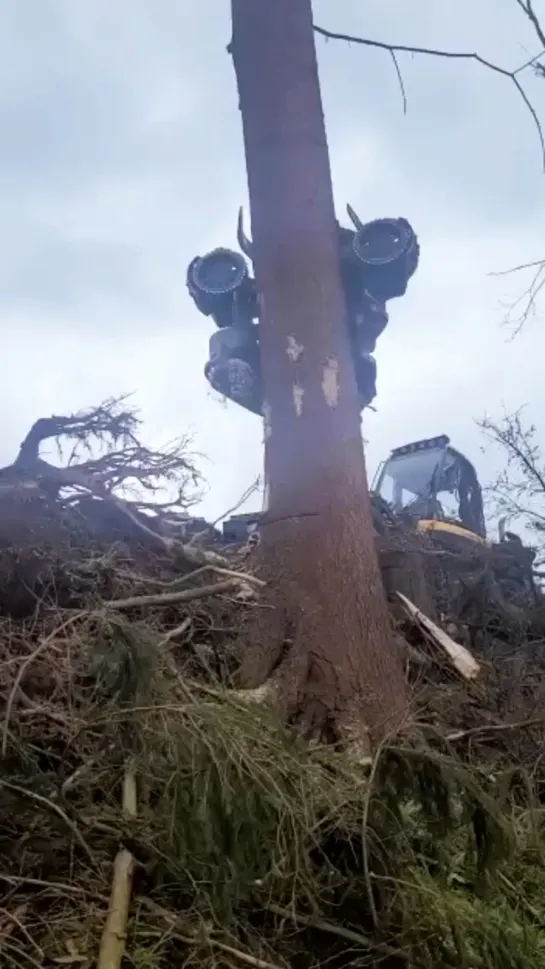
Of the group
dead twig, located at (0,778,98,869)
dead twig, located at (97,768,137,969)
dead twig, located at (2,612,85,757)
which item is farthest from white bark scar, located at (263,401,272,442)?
dead twig, located at (0,778,98,869)

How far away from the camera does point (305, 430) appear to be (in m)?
3.91

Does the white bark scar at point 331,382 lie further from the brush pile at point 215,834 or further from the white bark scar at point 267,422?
the brush pile at point 215,834

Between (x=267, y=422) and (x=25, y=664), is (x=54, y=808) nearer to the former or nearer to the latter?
(x=25, y=664)

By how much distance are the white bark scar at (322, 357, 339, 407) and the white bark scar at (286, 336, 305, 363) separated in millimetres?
127

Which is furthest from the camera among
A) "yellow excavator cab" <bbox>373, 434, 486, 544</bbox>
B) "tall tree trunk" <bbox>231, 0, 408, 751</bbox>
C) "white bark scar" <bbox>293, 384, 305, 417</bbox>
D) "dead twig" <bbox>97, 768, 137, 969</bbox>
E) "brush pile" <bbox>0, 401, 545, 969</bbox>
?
"yellow excavator cab" <bbox>373, 434, 486, 544</bbox>

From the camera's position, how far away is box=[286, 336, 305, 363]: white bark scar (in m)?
4.02

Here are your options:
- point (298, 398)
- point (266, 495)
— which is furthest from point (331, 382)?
point (266, 495)

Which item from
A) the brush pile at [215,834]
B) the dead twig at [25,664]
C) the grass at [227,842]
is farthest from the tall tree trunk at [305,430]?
the dead twig at [25,664]

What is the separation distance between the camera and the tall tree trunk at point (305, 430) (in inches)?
137

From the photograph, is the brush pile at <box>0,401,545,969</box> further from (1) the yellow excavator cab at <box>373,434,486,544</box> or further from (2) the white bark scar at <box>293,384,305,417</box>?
(1) the yellow excavator cab at <box>373,434,486,544</box>

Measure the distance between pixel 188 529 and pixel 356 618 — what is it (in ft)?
5.05

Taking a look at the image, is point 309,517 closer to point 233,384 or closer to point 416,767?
point 416,767

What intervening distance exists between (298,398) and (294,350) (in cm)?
22

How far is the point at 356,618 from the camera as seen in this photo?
360 centimetres
